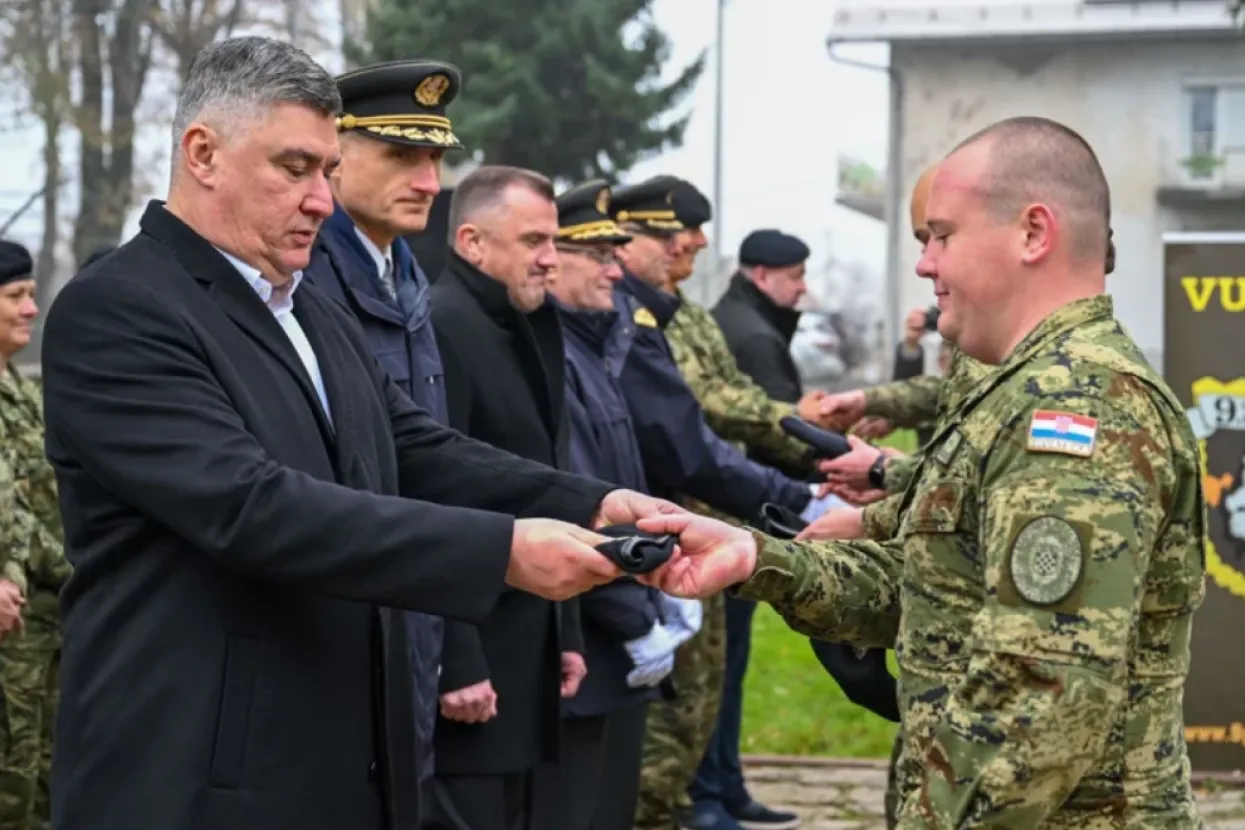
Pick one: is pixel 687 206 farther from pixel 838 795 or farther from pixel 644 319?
pixel 838 795

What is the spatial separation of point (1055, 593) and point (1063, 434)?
0.24 metres

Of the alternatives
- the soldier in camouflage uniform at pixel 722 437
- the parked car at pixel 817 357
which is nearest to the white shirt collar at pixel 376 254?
the soldier in camouflage uniform at pixel 722 437

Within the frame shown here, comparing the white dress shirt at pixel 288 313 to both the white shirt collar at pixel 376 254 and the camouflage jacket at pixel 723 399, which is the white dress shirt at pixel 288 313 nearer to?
the white shirt collar at pixel 376 254

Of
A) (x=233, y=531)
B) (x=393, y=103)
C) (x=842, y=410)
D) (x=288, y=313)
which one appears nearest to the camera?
(x=233, y=531)

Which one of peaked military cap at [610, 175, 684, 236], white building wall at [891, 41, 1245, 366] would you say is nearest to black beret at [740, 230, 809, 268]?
peaked military cap at [610, 175, 684, 236]

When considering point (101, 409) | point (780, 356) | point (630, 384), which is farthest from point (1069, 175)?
point (780, 356)

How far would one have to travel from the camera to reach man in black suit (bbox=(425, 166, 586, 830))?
5.15 meters

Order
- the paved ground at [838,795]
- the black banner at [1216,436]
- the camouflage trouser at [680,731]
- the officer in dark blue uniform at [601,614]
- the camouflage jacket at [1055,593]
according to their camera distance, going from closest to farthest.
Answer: the camouflage jacket at [1055,593] < the officer in dark blue uniform at [601,614] < the camouflage trouser at [680,731] < the paved ground at [838,795] < the black banner at [1216,436]

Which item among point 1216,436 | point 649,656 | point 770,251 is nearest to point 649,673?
point 649,656

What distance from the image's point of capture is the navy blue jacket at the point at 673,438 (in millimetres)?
6598

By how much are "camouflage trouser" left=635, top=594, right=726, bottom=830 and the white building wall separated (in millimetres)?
30416

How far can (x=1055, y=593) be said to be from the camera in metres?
2.71

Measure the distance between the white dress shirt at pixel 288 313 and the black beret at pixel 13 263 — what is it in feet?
11.4

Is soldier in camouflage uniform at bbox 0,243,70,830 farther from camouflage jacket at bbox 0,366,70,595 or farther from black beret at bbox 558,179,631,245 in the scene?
black beret at bbox 558,179,631,245
